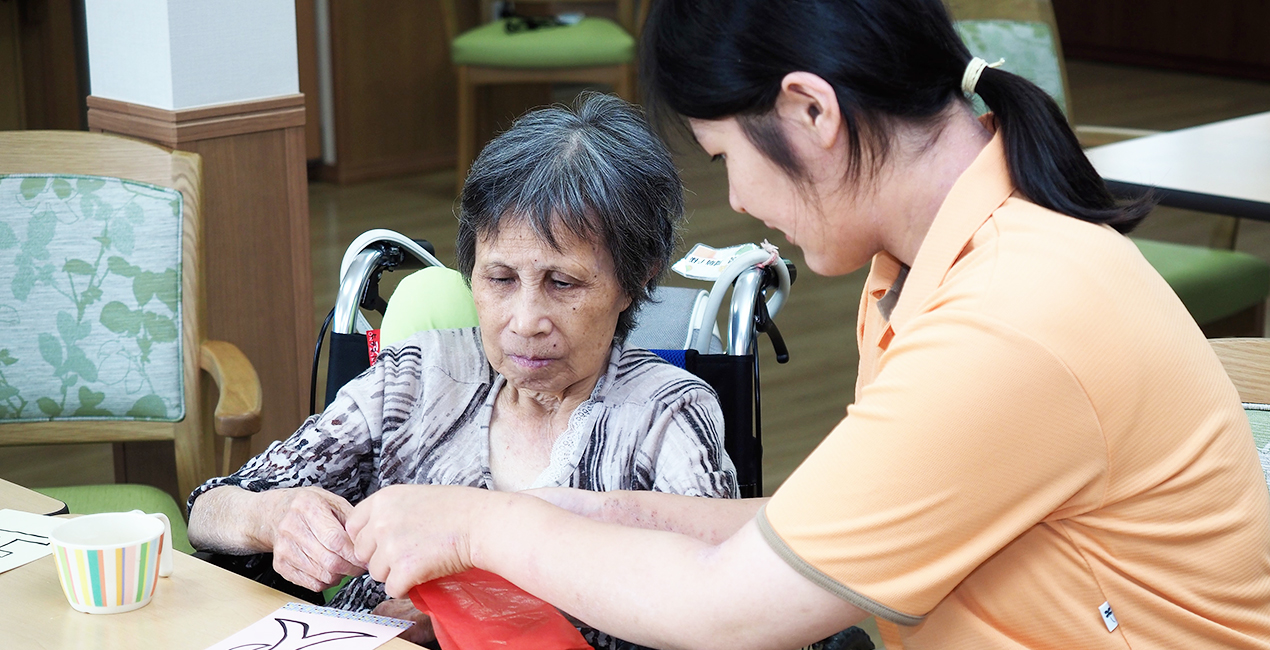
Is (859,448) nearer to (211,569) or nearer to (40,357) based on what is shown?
(211,569)

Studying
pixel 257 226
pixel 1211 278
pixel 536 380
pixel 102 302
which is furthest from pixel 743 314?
pixel 1211 278

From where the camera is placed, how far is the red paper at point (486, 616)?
49.0 inches

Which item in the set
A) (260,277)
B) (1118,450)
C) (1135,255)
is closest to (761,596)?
(1118,450)

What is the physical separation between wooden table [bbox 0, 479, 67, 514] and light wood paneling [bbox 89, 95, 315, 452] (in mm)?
1235

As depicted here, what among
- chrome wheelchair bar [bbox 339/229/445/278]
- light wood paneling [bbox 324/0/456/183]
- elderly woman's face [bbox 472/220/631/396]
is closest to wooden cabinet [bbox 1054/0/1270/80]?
light wood paneling [bbox 324/0/456/183]

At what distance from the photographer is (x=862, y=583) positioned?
0.96m

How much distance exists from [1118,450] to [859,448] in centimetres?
19

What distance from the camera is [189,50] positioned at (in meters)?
2.63

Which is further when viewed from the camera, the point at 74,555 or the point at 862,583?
the point at 74,555

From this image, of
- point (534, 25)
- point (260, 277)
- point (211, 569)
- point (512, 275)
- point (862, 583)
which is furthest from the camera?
point (534, 25)

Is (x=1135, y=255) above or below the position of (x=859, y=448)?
above

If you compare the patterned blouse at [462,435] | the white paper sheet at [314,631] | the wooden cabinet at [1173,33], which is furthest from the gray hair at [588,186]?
the wooden cabinet at [1173,33]

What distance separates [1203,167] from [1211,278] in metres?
0.36

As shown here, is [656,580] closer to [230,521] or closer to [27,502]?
[230,521]
